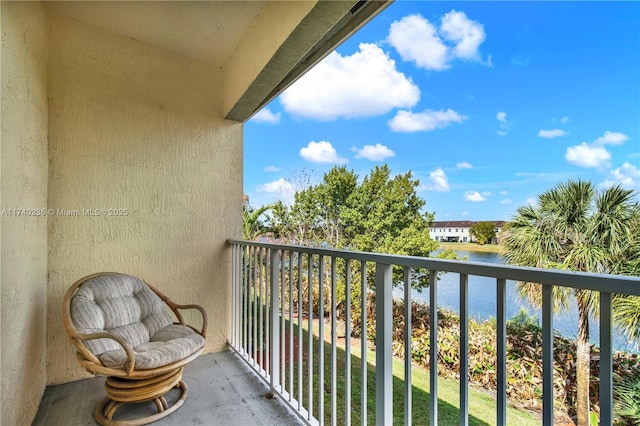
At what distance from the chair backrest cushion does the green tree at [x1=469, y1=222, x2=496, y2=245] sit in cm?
349

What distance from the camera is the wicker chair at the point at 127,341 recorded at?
72.9 inches

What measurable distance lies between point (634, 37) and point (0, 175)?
24.2 feet

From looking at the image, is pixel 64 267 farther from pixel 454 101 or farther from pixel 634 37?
pixel 454 101

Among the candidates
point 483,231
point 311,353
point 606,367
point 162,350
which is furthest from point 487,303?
point 483,231

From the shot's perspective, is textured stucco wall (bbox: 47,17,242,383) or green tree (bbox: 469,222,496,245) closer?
textured stucco wall (bbox: 47,17,242,383)

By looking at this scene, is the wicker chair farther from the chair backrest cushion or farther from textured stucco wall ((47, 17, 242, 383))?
textured stucco wall ((47, 17, 242, 383))

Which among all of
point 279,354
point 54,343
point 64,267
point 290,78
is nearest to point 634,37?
point 290,78

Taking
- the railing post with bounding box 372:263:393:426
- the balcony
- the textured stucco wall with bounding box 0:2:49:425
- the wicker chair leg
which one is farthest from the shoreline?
the textured stucco wall with bounding box 0:2:49:425

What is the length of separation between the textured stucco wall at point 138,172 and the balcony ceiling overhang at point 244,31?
176 millimetres

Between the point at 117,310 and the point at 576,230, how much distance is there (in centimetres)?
413

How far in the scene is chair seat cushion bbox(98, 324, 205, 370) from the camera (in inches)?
73.4

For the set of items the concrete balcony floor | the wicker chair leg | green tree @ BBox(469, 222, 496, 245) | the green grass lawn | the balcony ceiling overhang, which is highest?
the balcony ceiling overhang

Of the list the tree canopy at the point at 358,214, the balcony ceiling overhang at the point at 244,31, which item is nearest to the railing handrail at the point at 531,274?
the balcony ceiling overhang at the point at 244,31

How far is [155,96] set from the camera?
→ 9.59ft
